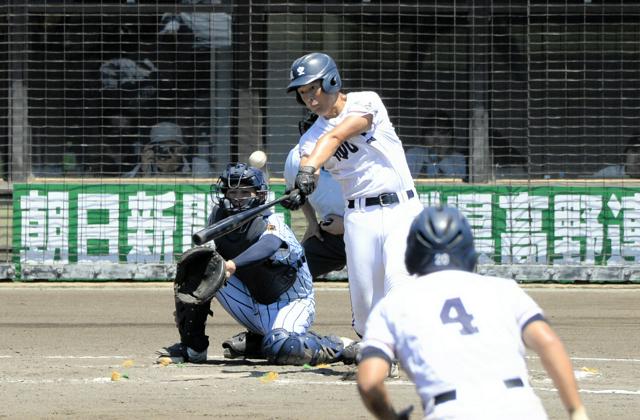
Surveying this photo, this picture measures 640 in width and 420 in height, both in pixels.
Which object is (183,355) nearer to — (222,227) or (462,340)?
(222,227)

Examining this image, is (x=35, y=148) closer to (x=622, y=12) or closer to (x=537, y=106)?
(x=537, y=106)

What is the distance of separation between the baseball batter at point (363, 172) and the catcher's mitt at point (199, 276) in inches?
32.1

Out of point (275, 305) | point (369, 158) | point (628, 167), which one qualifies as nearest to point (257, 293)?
point (275, 305)

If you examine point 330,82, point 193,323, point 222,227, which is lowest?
point 193,323

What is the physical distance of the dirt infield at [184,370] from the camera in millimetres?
6512

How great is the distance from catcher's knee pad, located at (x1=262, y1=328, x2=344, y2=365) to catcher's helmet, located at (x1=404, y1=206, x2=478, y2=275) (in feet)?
14.2

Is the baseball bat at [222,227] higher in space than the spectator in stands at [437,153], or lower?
lower

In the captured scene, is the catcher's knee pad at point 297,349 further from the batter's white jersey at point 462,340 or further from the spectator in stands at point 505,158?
the spectator in stands at point 505,158

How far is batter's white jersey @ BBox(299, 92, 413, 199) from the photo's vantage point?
6.95 m

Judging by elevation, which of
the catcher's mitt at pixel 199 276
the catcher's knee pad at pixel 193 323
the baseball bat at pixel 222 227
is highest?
the baseball bat at pixel 222 227

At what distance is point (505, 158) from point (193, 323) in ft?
25.9

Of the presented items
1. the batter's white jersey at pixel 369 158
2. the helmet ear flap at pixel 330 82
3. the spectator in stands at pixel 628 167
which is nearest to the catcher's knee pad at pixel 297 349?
the batter's white jersey at pixel 369 158

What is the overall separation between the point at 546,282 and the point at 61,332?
19.3 feet

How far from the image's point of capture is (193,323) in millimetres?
7957
